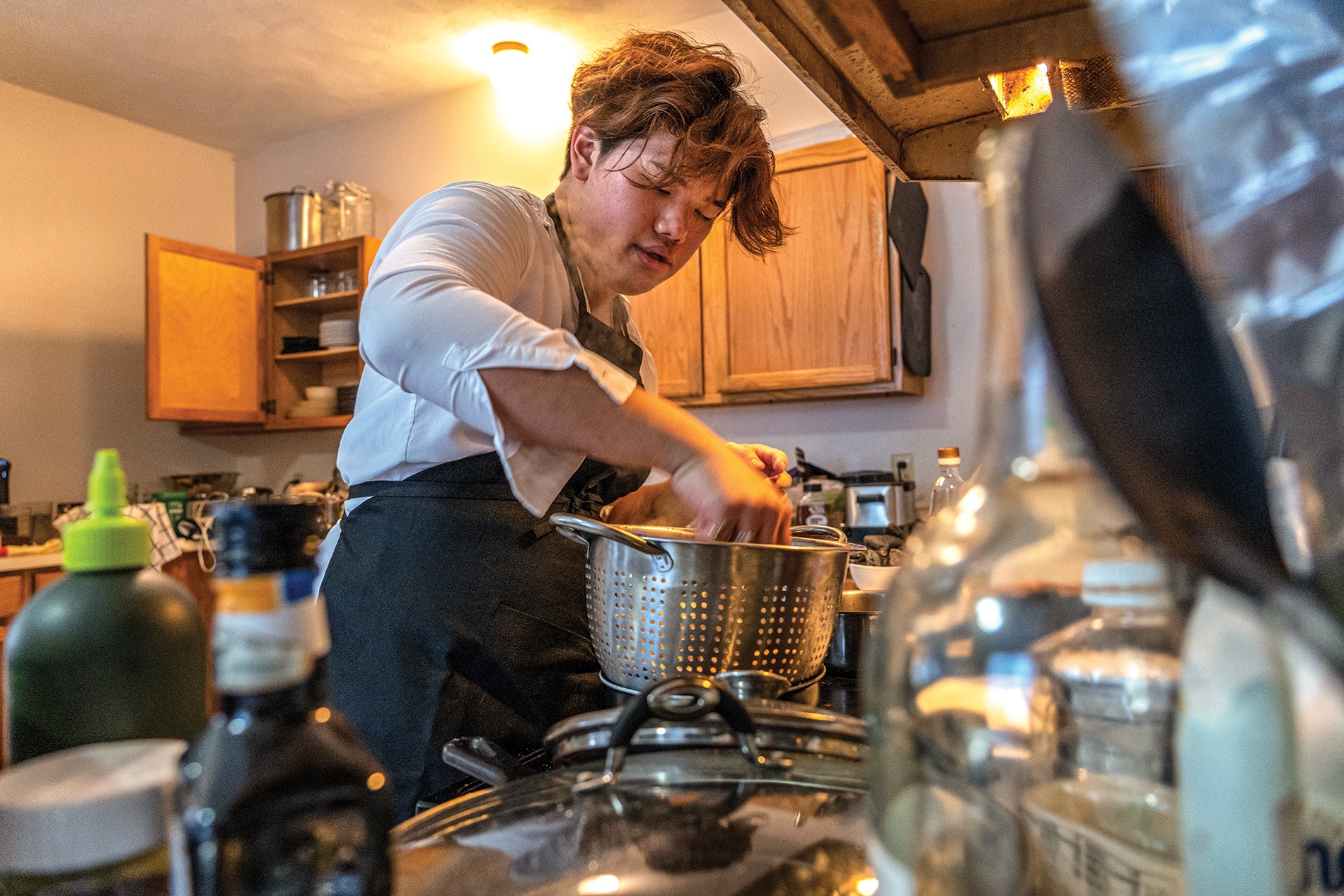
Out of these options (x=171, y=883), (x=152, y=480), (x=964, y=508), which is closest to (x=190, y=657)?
(x=171, y=883)

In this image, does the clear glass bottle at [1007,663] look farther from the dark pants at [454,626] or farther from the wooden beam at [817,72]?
the dark pants at [454,626]

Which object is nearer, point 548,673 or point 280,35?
point 548,673

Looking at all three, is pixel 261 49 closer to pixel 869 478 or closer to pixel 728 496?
pixel 869 478

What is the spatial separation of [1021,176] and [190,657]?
0.35 meters

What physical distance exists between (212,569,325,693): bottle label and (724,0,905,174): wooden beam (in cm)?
40

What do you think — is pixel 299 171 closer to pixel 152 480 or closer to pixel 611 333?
pixel 152 480

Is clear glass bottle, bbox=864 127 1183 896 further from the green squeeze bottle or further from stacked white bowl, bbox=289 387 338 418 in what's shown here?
stacked white bowl, bbox=289 387 338 418

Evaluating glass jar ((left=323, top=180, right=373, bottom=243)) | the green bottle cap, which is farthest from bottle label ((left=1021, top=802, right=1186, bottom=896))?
glass jar ((left=323, top=180, right=373, bottom=243))

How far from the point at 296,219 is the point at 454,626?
128 inches

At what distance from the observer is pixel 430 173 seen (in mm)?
3678

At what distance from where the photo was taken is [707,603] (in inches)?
26.4

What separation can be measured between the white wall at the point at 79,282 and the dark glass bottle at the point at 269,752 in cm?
412

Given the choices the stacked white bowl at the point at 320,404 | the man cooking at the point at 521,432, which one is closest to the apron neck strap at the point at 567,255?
the man cooking at the point at 521,432

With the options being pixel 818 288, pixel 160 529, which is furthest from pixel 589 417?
pixel 160 529
